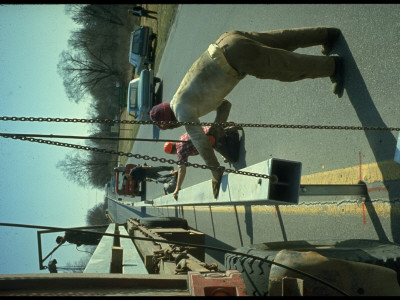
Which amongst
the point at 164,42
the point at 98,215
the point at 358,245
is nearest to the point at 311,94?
the point at 358,245

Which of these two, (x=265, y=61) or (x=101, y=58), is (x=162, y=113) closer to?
(x=265, y=61)

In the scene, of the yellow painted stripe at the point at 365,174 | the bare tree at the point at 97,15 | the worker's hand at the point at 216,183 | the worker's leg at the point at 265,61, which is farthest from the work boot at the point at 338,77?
the bare tree at the point at 97,15

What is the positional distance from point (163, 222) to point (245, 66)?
6.43 m

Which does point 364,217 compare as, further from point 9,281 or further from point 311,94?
point 9,281

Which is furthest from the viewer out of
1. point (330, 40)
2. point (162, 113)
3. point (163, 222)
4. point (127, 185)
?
point (127, 185)

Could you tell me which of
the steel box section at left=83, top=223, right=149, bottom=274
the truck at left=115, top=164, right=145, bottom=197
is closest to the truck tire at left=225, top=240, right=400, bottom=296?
the steel box section at left=83, top=223, right=149, bottom=274

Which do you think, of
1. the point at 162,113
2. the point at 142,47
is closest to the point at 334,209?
the point at 162,113

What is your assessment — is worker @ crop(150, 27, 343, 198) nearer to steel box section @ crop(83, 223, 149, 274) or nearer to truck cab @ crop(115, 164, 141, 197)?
steel box section @ crop(83, 223, 149, 274)

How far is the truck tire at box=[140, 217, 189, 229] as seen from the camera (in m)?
9.66

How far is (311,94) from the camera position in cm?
566

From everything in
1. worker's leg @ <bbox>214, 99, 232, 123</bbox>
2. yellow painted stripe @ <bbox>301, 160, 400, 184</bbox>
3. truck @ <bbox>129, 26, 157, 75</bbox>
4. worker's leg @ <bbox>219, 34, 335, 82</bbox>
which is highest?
truck @ <bbox>129, 26, 157, 75</bbox>

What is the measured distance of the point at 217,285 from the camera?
2299 millimetres

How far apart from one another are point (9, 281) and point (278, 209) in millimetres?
4599

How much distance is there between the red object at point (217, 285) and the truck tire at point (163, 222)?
23.0 feet
